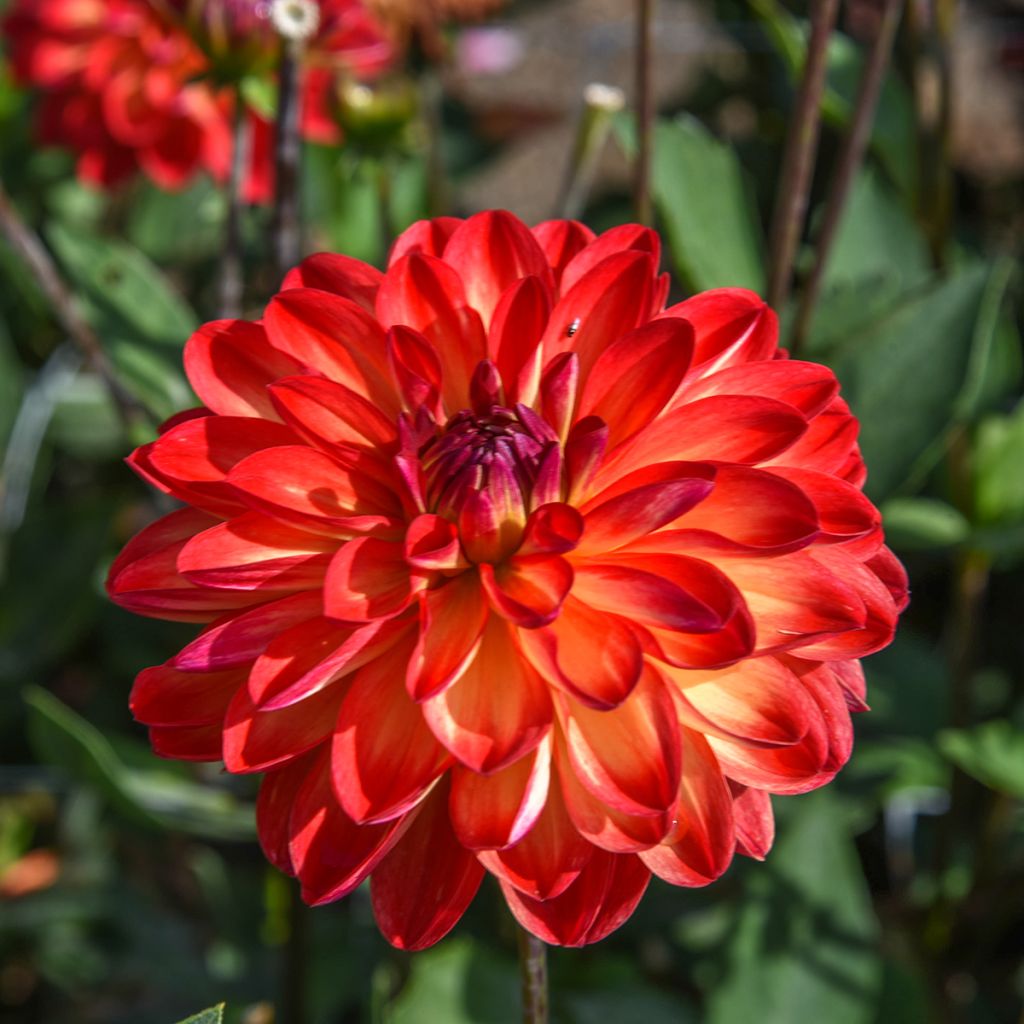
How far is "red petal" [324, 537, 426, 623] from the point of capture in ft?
1.48

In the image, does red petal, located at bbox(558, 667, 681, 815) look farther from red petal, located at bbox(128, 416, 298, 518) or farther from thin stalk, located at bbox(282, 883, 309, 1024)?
thin stalk, located at bbox(282, 883, 309, 1024)

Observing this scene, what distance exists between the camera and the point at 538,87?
2.19 meters

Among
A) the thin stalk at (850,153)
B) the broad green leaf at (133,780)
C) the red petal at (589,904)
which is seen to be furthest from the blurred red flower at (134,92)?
the red petal at (589,904)

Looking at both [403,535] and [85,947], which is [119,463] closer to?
[85,947]

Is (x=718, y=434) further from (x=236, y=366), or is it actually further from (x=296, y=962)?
(x=296, y=962)

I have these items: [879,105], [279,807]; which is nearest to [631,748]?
[279,807]

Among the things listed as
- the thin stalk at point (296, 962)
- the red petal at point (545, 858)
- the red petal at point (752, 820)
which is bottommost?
the thin stalk at point (296, 962)

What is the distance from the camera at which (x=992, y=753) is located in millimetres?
918

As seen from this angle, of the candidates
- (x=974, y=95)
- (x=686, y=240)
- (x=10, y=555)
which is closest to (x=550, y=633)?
(x=686, y=240)

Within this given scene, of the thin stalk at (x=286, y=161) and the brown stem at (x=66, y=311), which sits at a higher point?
the thin stalk at (x=286, y=161)

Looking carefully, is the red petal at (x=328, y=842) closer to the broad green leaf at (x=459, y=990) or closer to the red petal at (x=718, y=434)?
the red petal at (x=718, y=434)

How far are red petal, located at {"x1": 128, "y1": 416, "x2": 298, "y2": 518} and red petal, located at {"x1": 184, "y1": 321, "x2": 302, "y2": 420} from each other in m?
0.03

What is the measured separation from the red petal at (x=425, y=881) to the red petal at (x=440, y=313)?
0.19m

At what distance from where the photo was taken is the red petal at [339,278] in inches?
22.3
